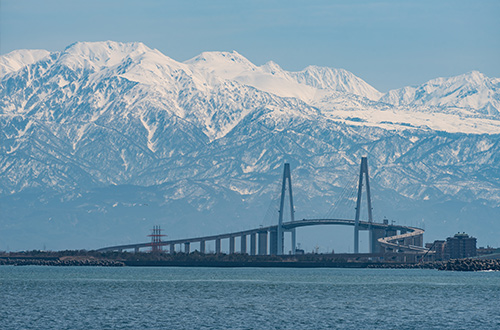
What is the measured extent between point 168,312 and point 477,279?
7237 centimetres

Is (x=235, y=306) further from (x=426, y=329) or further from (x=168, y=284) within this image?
(x=168, y=284)

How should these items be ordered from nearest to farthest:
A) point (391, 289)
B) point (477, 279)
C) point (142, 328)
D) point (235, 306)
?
point (142, 328), point (235, 306), point (391, 289), point (477, 279)

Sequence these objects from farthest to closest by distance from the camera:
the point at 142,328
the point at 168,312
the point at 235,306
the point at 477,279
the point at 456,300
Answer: the point at 477,279 < the point at 456,300 < the point at 235,306 < the point at 168,312 < the point at 142,328

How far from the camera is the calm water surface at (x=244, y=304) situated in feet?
275

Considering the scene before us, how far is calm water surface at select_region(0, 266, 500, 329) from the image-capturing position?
275ft

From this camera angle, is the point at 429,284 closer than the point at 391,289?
No

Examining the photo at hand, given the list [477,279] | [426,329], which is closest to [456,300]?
[426,329]

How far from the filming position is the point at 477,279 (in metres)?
155

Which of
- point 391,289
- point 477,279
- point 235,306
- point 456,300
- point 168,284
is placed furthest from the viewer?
point 477,279

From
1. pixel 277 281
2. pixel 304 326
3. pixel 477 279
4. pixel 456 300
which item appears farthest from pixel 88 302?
pixel 477 279

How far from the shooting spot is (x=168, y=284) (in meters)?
134

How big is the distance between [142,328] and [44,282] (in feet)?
195

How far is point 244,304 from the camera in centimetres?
10081

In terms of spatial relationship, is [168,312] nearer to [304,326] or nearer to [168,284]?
[304,326]
